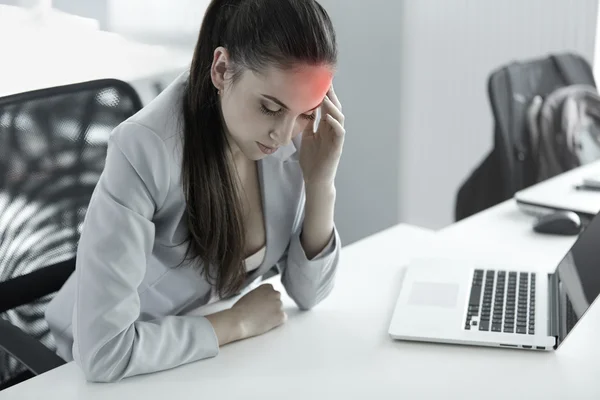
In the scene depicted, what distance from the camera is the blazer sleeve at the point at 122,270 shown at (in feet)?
3.75

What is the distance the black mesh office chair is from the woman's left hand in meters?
0.41

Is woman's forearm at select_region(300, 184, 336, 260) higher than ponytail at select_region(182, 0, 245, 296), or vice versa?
ponytail at select_region(182, 0, 245, 296)

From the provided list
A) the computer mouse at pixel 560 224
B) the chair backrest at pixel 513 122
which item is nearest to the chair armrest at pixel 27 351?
the computer mouse at pixel 560 224

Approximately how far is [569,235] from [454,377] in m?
0.66

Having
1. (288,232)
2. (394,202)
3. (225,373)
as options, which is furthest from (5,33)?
(394,202)

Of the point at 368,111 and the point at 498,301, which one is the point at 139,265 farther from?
the point at 368,111

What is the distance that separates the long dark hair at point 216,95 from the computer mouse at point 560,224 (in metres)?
0.69

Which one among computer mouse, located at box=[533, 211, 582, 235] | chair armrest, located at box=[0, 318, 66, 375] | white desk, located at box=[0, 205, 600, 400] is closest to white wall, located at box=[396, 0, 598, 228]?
computer mouse, located at box=[533, 211, 582, 235]

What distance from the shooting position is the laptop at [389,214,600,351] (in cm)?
125

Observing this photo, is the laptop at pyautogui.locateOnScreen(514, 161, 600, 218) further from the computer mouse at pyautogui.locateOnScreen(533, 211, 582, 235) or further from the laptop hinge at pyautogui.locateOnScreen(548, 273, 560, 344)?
the laptop hinge at pyautogui.locateOnScreen(548, 273, 560, 344)

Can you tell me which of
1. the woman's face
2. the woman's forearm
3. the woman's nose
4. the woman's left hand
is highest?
the woman's face

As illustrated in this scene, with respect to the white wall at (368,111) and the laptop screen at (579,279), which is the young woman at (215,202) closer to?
the laptop screen at (579,279)

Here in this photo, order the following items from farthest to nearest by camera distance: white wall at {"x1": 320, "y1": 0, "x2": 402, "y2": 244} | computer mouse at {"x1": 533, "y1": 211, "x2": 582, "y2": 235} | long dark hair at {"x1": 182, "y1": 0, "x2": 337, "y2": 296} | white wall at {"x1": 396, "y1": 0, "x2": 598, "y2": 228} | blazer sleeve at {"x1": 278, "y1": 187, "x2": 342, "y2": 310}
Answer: white wall at {"x1": 320, "y1": 0, "x2": 402, "y2": 244} → white wall at {"x1": 396, "y1": 0, "x2": 598, "y2": 228} → computer mouse at {"x1": 533, "y1": 211, "x2": 582, "y2": 235} → blazer sleeve at {"x1": 278, "y1": 187, "x2": 342, "y2": 310} → long dark hair at {"x1": 182, "y1": 0, "x2": 337, "y2": 296}

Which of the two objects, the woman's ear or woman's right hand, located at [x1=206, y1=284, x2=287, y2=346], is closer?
the woman's ear
